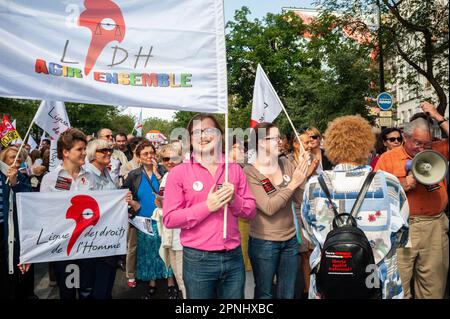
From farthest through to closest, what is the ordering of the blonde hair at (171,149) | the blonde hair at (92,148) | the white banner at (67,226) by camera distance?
the blonde hair at (171,149) → the blonde hair at (92,148) → the white banner at (67,226)

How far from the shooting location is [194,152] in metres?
3.15

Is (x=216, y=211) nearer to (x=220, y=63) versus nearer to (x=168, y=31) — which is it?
(x=220, y=63)

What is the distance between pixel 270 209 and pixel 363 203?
0.95m

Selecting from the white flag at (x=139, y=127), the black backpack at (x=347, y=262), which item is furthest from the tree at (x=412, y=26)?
the black backpack at (x=347, y=262)

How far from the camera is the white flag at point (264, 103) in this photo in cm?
575

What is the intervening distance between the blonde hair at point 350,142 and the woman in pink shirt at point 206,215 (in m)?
0.69

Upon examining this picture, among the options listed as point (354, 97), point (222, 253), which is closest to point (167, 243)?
point (222, 253)

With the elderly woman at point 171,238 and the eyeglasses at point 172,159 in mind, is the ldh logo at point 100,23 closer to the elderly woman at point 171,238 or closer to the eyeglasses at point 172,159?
the elderly woman at point 171,238

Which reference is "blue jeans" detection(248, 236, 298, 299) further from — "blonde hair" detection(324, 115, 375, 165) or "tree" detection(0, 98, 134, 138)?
"tree" detection(0, 98, 134, 138)

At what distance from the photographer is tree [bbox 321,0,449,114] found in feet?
45.8

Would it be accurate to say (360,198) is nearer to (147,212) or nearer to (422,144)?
(422,144)

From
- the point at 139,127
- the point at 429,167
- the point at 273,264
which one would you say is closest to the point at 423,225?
the point at 429,167

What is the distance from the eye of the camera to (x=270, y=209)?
3.65m

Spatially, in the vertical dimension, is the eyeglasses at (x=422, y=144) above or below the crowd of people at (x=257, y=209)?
Answer: above
